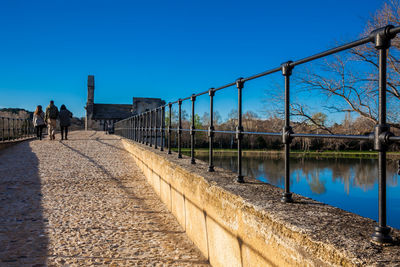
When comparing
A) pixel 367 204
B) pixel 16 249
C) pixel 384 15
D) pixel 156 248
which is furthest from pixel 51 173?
pixel 367 204

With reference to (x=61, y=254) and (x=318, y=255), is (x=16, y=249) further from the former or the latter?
(x=318, y=255)

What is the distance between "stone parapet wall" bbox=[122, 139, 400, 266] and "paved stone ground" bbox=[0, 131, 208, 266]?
438mm

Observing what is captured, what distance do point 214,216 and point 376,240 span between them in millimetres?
1620

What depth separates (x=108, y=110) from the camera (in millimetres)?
52969

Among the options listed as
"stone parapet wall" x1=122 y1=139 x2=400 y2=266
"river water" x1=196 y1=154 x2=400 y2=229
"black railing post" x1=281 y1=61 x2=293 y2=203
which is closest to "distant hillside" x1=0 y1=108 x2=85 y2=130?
"river water" x1=196 y1=154 x2=400 y2=229

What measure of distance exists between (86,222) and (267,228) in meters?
3.05

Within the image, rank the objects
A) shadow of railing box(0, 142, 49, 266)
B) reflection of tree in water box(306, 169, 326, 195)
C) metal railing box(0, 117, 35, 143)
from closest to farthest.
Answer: shadow of railing box(0, 142, 49, 266) < metal railing box(0, 117, 35, 143) < reflection of tree in water box(306, 169, 326, 195)

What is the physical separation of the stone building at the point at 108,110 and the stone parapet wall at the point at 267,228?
4548 centimetres

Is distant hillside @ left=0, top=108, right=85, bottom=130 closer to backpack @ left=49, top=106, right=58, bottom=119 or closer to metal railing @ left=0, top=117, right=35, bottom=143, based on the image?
metal railing @ left=0, top=117, right=35, bottom=143

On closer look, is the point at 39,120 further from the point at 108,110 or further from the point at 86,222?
the point at 108,110

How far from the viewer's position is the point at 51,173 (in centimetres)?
778

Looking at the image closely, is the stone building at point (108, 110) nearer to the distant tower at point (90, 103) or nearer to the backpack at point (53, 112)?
the distant tower at point (90, 103)

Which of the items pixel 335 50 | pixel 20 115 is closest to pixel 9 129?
pixel 20 115

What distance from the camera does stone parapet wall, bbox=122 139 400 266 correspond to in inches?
58.5
